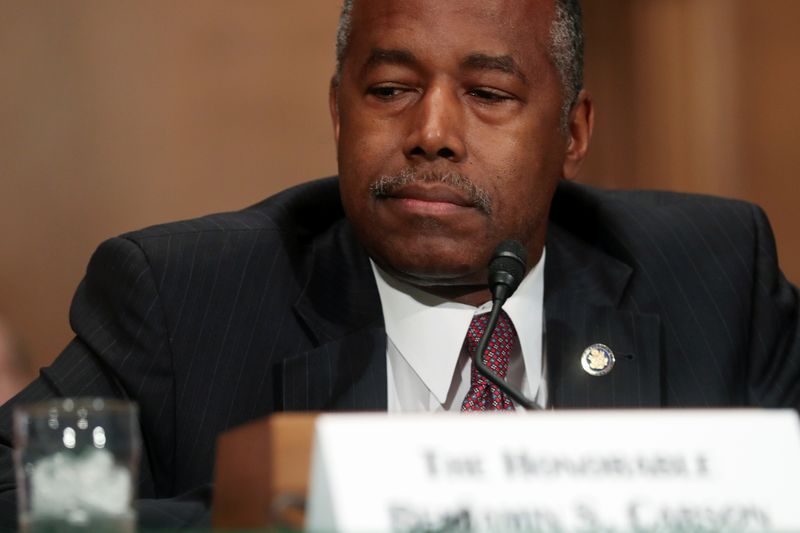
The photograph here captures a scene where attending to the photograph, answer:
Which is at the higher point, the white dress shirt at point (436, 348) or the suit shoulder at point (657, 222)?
the suit shoulder at point (657, 222)

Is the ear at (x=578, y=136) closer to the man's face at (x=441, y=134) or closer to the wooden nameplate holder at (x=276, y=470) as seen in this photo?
the man's face at (x=441, y=134)

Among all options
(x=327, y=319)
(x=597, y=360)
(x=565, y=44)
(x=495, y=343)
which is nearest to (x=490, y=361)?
(x=495, y=343)

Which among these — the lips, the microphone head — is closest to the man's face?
the lips

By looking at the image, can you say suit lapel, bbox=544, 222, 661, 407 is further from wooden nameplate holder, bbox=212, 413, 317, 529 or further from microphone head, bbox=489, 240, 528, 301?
wooden nameplate holder, bbox=212, 413, 317, 529

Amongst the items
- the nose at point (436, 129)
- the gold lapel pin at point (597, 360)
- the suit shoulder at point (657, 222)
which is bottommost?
the gold lapel pin at point (597, 360)

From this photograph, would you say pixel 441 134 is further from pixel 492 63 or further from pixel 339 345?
pixel 339 345

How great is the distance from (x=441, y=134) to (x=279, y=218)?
1.51ft

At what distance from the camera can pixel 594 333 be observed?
8.07ft

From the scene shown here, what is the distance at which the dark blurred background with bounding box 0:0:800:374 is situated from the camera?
4.43 m

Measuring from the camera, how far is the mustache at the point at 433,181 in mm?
2260

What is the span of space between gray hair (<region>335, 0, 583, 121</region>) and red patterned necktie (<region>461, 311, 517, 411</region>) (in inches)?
18.5

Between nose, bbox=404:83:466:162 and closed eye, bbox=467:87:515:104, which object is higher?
closed eye, bbox=467:87:515:104

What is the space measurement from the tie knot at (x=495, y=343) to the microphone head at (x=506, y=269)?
→ 1.33 ft

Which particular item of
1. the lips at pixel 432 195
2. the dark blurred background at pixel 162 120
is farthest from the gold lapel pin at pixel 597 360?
the dark blurred background at pixel 162 120
